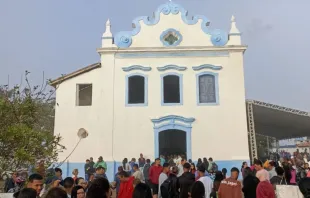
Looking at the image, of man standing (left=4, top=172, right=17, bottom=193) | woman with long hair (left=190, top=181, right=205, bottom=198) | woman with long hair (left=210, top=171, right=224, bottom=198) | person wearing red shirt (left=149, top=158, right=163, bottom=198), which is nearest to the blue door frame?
person wearing red shirt (left=149, top=158, right=163, bottom=198)

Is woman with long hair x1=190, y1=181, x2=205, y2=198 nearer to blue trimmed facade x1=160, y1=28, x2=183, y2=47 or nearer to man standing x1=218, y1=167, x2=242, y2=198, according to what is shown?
man standing x1=218, y1=167, x2=242, y2=198

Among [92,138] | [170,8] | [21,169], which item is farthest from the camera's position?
[170,8]

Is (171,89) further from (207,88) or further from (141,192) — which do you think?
(141,192)

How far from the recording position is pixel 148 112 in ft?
60.0

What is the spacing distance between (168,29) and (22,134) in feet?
44.0

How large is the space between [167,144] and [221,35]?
627 cm

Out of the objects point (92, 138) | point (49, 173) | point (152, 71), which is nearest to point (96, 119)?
point (92, 138)

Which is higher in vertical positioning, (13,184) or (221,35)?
(221,35)

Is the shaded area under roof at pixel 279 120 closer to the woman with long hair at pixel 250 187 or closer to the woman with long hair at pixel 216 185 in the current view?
the woman with long hair at pixel 216 185

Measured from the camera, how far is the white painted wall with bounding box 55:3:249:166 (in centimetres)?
1792

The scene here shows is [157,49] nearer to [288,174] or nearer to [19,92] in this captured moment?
[288,174]

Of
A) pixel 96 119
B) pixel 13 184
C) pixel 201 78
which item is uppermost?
pixel 201 78

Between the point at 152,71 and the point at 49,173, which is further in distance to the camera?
the point at 152,71

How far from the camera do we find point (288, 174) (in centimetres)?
1080
